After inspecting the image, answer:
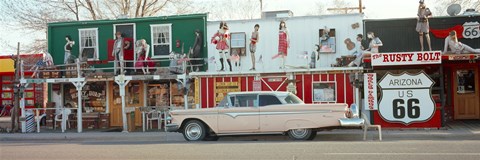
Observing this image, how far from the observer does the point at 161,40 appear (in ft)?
75.7

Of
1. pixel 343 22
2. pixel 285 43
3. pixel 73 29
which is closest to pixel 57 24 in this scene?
pixel 73 29

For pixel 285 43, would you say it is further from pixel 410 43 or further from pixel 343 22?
pixel 410 43

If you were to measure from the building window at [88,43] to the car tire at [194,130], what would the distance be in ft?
29.1

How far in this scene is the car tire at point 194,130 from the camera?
16219 mm

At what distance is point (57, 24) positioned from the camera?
78.5 ft

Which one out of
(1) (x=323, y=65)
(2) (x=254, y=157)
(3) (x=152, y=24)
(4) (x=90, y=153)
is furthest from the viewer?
(3) (x=152, y=24)

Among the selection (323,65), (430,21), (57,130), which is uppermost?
(430,21)

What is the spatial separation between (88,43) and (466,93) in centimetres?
1552

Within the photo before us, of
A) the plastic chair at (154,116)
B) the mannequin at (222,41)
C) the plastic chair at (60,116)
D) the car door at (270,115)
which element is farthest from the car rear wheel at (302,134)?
the plastic chair at (60,116)

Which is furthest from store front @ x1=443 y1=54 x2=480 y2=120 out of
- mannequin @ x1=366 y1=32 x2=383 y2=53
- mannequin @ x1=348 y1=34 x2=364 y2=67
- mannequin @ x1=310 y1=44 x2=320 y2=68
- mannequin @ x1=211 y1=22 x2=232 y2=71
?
mannequin @ x1=211 y1=22 x2=232 y2=71

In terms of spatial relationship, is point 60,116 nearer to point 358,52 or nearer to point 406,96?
point 358,52

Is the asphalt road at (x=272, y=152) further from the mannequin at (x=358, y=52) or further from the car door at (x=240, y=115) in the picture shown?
the mannequin at (x=358, y=52)

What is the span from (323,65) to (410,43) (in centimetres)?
329

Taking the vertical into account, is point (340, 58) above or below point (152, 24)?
below
